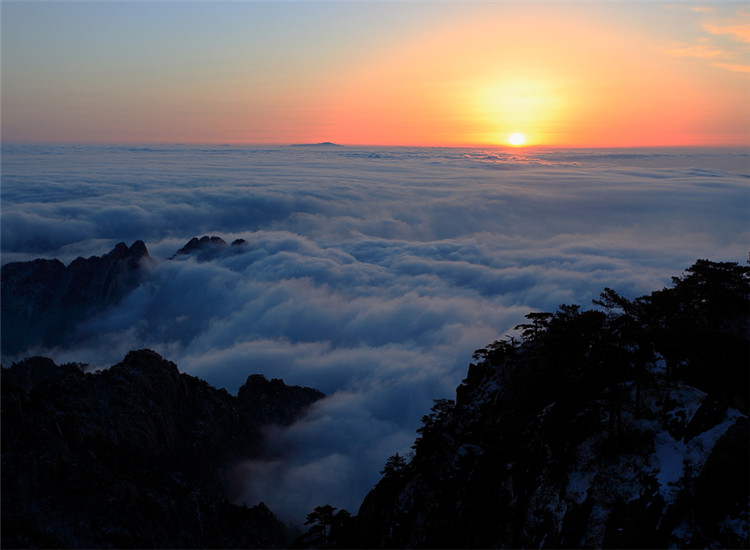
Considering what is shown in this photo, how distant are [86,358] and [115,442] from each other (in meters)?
88.4

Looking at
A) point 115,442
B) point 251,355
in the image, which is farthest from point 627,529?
point 251,355

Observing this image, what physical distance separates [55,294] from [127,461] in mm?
118609

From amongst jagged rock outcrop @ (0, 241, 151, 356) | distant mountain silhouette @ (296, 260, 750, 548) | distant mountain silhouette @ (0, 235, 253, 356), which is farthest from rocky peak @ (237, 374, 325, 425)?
jagged rock outcrop @ (0, 241, 151, 356)

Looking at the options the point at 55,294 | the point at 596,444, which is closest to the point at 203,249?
the point at 55,294

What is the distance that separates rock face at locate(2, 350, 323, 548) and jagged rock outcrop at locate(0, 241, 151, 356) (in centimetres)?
9687

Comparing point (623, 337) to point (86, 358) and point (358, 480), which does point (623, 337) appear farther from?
point (86, 358)

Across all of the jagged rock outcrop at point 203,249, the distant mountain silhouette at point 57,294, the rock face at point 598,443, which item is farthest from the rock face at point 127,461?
the jagged rock outcrop at point 203,249

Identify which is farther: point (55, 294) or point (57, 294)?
point (57, 294)

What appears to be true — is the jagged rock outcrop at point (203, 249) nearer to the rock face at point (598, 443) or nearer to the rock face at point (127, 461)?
the rock face at point (127, 461)

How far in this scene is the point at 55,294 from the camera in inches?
5984

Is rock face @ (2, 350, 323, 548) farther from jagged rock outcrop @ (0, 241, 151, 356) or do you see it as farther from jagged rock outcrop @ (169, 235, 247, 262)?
jagged rock outcrop @ (169, 235, 247, 262)

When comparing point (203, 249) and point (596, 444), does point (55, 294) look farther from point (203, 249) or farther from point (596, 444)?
point (596, 444)

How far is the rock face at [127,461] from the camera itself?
44406 millimetres

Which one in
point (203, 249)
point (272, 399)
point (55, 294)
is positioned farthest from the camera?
point (203, 249)
